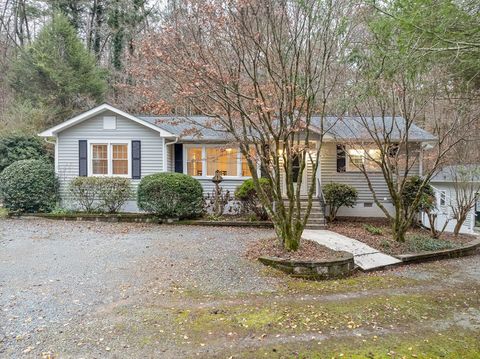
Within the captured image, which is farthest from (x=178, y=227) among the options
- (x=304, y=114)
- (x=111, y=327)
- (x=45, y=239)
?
(x=111, y=327)

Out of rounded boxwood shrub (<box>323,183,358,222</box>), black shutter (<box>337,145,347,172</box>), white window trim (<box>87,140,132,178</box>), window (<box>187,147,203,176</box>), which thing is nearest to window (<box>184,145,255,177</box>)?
window (<box>187,147,203,176</box>)

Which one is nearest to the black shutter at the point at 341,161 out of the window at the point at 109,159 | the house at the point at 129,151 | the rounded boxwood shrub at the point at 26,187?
the house at the point at 129,151

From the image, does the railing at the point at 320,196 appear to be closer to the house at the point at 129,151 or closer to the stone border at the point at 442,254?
the house at the point at 129,151

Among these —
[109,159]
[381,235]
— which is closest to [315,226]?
[381,235]

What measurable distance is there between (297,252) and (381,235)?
433cm

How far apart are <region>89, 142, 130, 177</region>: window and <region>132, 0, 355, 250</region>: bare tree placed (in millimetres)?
6397

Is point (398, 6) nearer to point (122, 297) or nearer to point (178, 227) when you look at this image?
point (122, 297)

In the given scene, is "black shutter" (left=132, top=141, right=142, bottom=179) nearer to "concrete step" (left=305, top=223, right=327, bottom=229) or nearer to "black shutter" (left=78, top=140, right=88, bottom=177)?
"black shutter" (left=78, top=140, right=88, bottom=177)

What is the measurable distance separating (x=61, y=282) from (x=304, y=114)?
589 centimetres

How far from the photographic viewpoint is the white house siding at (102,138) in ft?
41.7

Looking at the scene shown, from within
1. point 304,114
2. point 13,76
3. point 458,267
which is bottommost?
point 458,267

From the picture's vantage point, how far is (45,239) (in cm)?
841

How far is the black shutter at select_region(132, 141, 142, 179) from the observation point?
1266cm

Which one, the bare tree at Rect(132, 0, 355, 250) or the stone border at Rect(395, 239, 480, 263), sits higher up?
the bare tree at Rect(132, 0, 355, 250)
